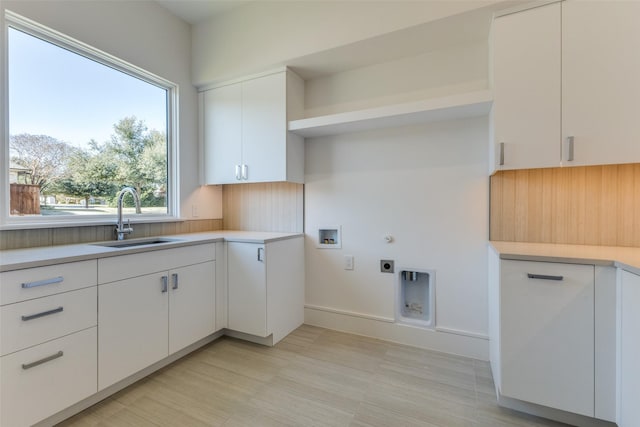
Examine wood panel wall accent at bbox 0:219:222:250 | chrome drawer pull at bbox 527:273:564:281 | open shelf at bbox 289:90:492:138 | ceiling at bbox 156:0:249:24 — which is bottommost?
chrome drawer pull at bbox 527:273:564:281

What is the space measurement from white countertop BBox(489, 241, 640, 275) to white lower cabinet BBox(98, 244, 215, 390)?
2066 millimetres

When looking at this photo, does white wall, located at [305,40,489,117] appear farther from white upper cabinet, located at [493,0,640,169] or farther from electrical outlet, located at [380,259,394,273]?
electrical outlet, located at [380,259,394,273]

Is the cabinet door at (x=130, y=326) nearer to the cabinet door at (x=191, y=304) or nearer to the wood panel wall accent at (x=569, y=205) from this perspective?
the cabinet door at (x=191, y=304)

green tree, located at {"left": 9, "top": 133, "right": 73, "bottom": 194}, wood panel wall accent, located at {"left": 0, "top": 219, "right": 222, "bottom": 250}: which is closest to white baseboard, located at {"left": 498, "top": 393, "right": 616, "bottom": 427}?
wood panel wall accent, located at {"left": 0, "top": 219, "right": 222, "bottom": 250}

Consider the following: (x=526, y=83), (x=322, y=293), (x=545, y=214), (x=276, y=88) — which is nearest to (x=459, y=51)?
(x=526, y=83)

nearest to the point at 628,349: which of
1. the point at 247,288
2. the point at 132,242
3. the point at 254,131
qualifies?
the point at 247,288

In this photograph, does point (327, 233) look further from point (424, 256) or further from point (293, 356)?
point (293, 356)

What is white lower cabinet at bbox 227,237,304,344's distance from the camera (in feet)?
7.27

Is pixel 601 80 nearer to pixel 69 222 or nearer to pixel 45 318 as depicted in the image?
pixel 45 318

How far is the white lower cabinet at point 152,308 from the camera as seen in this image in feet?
5.19

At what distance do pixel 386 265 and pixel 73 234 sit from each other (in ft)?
7.73

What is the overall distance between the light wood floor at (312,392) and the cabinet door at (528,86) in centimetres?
143

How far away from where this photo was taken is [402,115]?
79.7 inches

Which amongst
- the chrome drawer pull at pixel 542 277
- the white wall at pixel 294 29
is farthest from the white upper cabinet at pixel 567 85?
the chrome drawer pull at pixel 542 277
